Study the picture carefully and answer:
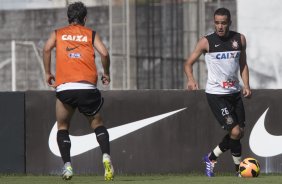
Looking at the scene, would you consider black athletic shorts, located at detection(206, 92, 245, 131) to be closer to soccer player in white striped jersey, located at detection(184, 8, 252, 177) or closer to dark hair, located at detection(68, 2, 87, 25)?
soccer player in white striped jersey, located at detection(184, 8, 252, 177)

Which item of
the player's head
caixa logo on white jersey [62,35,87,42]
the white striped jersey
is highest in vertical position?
the player's head

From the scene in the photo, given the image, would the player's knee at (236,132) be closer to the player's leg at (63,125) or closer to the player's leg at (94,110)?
the player's leg at (94,110)

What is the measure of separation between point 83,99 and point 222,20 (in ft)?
6.30

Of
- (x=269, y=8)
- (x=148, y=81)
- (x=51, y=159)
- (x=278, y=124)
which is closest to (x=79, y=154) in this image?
(x=51, y=159)

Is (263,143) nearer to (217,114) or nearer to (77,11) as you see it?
(217,114)

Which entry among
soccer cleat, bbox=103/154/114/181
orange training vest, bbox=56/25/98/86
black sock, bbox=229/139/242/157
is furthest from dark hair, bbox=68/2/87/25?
black sock, bbox=229/139/242/157

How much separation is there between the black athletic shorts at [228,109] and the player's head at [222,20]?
714mm

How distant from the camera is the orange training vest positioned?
1087 centimetres

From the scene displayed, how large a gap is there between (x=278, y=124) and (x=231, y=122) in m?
1.88

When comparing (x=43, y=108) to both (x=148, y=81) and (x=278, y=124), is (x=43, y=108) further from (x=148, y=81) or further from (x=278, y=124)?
(x=148, y=81)

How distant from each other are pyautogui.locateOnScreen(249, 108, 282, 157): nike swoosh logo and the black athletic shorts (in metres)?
1.64

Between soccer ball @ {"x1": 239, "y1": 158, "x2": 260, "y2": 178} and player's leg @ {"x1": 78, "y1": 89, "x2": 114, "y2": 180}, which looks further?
soccer ball @ {"x1": 239, "y1": 158, "x2": 260, "y2": 178}

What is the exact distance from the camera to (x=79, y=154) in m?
13.7

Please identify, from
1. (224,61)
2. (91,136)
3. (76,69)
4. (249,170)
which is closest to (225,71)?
(224,61)
